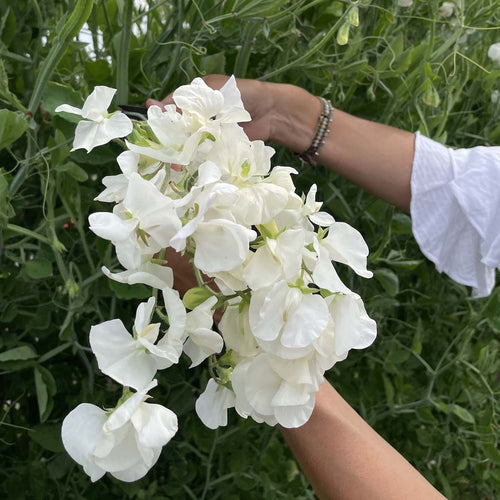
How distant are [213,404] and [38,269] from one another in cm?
32

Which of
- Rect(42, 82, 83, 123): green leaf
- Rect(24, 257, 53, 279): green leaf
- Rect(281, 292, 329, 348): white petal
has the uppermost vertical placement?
Rect(281, 292, 329, 348): white petal

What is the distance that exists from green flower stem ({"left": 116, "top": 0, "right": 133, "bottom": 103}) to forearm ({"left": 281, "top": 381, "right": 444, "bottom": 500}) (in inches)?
14.1

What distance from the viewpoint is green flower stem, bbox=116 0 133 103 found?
0.64 metres

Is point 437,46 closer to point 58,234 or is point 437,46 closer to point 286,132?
point 286,132

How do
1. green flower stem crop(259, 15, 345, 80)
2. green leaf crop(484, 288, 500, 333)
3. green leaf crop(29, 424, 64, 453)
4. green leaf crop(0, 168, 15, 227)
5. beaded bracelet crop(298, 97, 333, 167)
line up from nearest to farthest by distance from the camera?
green leaf crop(0, 168, 15, 227) → green flower stem crop(259, 15, 345, 80) → green leaf crop(29, 424, 64, 453) → beaded bracelet crop(298, 97, 333, 167) → green leaf crop(484, 288, 500, 333)

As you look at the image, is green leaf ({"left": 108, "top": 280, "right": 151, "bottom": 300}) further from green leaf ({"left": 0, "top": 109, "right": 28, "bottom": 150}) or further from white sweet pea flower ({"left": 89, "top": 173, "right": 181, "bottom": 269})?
white sweet pea flower ({"left": 89, "top": 173, "right": 181, "bottom": 269})

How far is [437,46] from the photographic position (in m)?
1.01

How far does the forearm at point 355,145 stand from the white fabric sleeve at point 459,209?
0.02 meters

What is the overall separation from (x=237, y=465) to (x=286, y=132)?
1.58ft

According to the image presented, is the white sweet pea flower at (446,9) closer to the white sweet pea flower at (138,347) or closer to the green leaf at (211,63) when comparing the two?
the green leaf at (211,63)

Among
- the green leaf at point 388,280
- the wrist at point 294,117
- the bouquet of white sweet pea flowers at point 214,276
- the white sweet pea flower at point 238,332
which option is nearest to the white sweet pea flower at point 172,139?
→ the bouquet of white sweet pea flowers at point 214,276

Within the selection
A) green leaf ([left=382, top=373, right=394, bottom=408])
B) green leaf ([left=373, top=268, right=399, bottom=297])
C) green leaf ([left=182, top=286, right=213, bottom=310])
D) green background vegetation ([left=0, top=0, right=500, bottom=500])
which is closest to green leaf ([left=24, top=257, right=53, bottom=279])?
green background vegetation ([left=0, top=0, right=500, bottom=500])

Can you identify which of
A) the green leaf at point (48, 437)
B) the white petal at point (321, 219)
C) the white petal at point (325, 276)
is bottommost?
the green leaf at point (48, 437)

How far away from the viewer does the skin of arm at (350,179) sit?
645 millimetres
